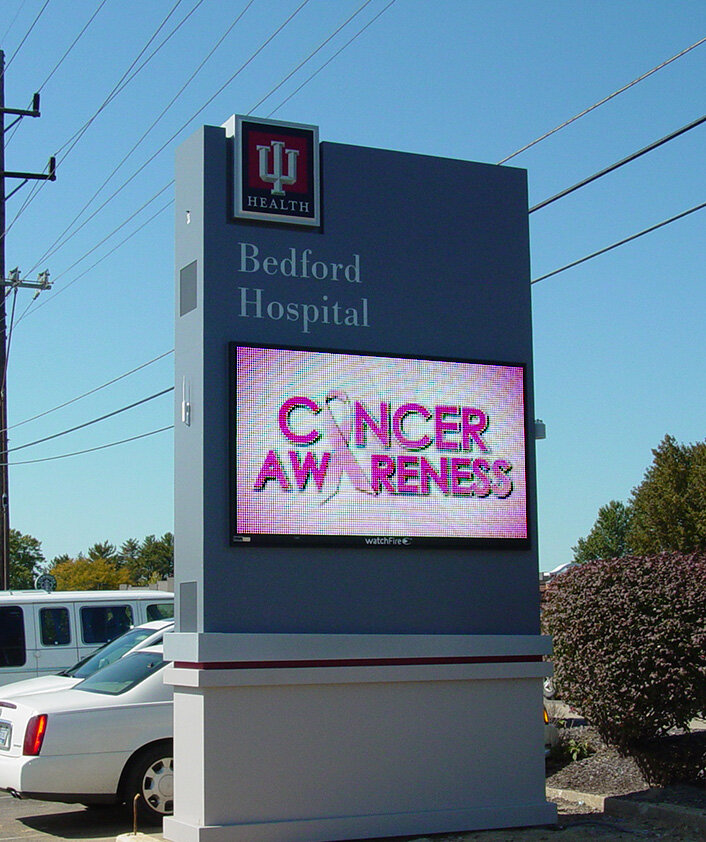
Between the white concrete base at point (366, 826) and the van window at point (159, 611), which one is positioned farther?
the van window at point (159, 611)

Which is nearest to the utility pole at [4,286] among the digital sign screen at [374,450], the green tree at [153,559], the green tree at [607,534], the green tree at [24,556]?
the digital sign screen at [374,450]

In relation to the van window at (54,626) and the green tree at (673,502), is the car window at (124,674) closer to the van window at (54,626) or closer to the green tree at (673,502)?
the van window at (54,626)

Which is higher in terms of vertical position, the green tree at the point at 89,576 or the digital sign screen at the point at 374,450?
the digital sign screen at the point at 374,450

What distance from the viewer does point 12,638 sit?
53.0ft

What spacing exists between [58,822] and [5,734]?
108cm

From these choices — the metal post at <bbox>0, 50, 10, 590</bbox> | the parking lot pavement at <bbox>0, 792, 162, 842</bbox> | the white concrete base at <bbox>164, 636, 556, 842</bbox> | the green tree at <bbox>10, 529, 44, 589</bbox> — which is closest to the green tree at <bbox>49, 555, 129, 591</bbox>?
the green tree at <bbox>10, 529, 44, 589</bbox>

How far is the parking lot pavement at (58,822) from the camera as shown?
33.5 ft

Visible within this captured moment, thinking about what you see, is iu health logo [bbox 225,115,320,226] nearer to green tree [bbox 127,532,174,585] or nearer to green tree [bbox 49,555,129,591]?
green tree [bbox 49,555,129,591]

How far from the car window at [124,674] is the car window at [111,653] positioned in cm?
89

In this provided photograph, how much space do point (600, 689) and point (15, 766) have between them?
524 cm

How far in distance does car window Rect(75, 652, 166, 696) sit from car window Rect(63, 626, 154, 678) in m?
0.89

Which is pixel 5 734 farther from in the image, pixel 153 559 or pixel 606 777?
pixel 153 559

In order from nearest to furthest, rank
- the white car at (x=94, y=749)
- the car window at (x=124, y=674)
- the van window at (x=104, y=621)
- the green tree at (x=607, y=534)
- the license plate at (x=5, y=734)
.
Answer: the white car at (x=94, y=749)
the license plate at (x=5, y=734)
the car window at (x=124, y=674)
the van window at (x=104, y=621)
the green tree at (x=607, y=534)

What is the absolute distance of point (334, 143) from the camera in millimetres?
9477
